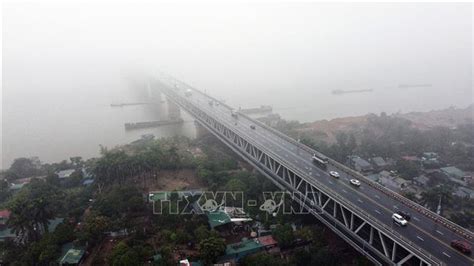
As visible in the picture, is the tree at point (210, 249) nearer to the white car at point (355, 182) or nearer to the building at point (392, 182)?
the white car at point (355, 182)

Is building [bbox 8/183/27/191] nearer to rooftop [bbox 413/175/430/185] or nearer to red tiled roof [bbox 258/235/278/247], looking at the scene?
red tiled roof [bbox 258/235/278/247]

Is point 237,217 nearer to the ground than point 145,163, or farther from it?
nearer to the ground

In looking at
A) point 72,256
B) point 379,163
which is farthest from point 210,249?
Answer: point 379,163

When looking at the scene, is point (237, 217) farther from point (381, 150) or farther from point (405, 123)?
point (405, 123)

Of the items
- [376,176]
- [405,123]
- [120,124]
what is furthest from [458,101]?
[120,124]

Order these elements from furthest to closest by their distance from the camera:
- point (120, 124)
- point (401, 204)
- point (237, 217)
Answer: point (120, 124)
point (237, 217)
point (401, 204)

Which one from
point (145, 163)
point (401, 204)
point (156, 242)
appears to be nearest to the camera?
point (401, 204)

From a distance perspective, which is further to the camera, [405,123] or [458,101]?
[458,101]

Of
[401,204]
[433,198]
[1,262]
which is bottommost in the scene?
[1,262]
